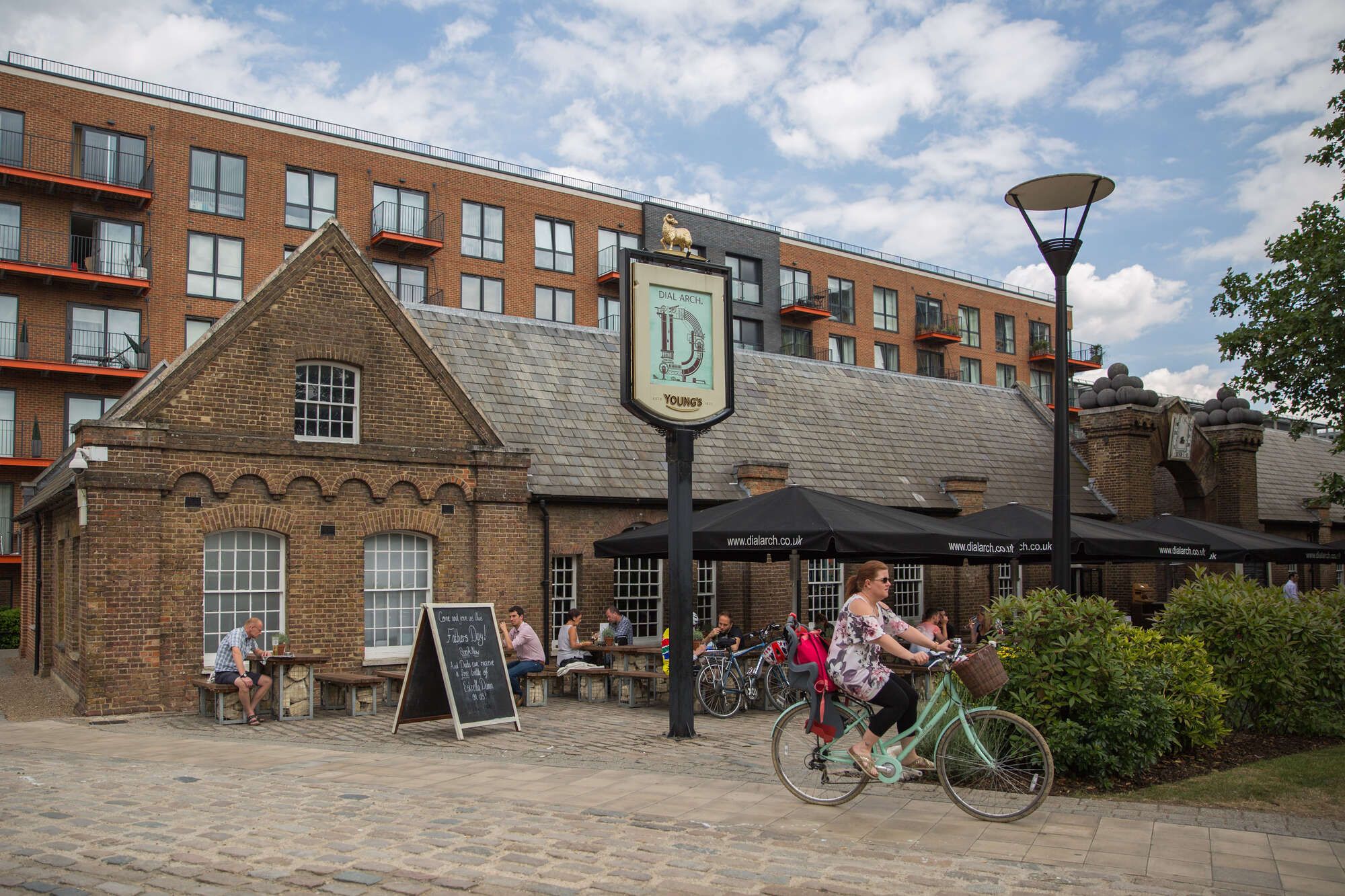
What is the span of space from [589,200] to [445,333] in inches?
950

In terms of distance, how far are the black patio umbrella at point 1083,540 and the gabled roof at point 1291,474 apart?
15.4m

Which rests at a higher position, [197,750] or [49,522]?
[49,522]

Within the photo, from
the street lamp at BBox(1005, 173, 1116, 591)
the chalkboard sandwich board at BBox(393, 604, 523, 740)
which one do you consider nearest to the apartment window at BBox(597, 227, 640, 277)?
the chalkboard sandwich board at BBox(393, 604, 523, 740)

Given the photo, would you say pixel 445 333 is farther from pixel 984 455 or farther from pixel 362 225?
pixel 362 225

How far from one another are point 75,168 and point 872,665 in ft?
112

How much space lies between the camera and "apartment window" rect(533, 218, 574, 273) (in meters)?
42.4

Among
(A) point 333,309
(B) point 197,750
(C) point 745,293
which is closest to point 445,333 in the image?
(A) point 333,309

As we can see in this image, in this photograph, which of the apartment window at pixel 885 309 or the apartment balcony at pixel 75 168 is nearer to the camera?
the apartment balcony at pixel 75 168

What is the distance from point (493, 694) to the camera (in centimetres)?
1294

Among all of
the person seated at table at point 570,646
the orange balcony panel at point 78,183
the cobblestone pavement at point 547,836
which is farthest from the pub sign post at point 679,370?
the orange balcony panel at point 78,183

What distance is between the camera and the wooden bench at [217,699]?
13.6 meters

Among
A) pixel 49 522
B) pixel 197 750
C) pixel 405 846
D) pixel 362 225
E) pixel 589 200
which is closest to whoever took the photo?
pixel 405 846

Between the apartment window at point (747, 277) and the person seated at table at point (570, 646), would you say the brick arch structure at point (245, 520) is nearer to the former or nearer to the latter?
the person seated at table at point (570, 646)

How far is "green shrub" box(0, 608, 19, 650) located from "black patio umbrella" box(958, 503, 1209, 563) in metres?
26.5
